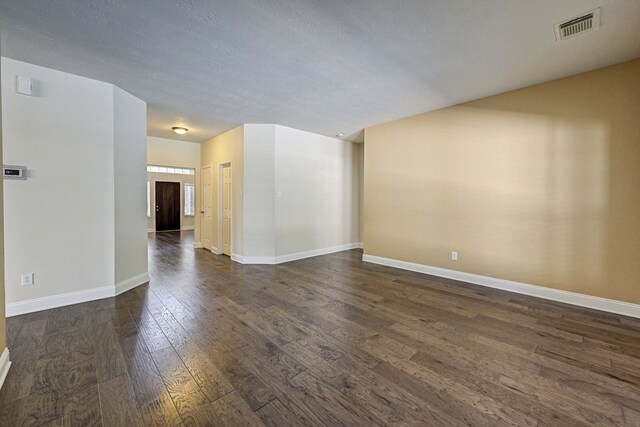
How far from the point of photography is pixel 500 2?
1944mm

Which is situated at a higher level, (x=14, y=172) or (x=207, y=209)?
(x=14, y=172)

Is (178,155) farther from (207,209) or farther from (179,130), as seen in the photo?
(207,209)

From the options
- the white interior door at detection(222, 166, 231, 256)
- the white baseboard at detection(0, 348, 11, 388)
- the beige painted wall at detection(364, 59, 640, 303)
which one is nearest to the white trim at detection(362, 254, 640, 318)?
the beige painted wall at detection(364, 59, 640, 303)

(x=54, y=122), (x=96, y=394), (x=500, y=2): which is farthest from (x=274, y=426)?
(x=54, y=122)

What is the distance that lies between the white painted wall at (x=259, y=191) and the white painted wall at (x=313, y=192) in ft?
0.38

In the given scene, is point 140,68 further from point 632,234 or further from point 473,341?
point 632,234

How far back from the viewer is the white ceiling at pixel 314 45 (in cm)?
201

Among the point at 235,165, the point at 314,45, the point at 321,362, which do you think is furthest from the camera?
the point at 235,165

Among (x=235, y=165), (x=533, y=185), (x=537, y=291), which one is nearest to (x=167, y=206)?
(x=235, y=165)

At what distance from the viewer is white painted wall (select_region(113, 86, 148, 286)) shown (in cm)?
341

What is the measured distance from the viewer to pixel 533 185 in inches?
135

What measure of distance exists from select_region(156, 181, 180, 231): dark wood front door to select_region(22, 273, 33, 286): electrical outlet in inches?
301

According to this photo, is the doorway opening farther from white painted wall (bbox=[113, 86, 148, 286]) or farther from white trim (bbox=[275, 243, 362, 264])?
white trim (bbox=[275, 243, 362, 264])

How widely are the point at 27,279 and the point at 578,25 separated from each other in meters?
5.87
